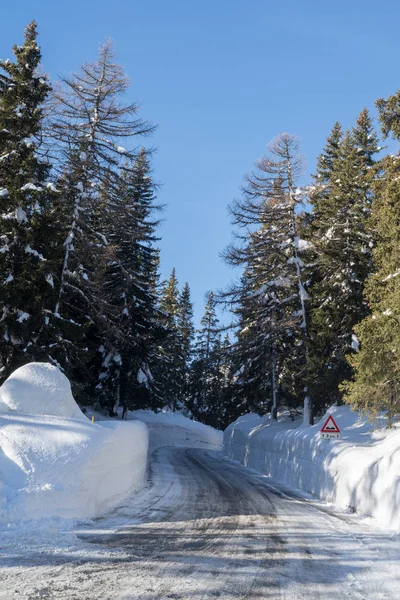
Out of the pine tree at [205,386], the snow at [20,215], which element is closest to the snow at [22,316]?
the snow at [20,215]

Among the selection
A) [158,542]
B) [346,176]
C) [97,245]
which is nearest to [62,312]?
[97,245]

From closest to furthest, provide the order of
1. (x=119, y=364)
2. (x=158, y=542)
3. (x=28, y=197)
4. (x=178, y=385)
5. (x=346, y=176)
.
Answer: (x=158, y=542) < (x=28, y=197) < (x=346, y=176) < (x=119, y=364) < (x=178, y=385)

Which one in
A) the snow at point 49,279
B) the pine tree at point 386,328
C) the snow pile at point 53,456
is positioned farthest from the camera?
the snow at point 49,279

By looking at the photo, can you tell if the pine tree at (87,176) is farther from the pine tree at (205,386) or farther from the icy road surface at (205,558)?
the pine tree at (205,386)

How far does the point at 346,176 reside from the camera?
847 inches

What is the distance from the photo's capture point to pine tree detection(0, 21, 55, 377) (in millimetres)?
14828

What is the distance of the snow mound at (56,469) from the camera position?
689 centimetres

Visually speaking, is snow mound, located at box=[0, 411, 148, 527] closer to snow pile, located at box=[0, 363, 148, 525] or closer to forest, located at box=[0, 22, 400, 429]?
snow pile, located at box=[0, 363, 148, 525]

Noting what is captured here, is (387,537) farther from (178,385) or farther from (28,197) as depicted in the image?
(178,385)

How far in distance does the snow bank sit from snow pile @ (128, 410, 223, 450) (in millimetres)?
14519

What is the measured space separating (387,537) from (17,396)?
773 cm

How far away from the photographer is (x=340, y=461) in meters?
12.5

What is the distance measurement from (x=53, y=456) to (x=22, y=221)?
31.3ft

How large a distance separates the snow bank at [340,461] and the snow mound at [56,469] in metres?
5.31
